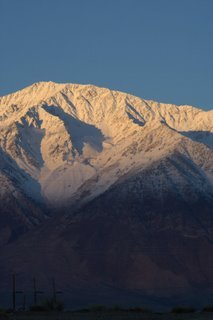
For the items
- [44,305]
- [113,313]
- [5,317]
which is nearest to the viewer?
[5,317]

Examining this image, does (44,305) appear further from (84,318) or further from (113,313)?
(84,318)

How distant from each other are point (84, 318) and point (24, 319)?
17.1 feet

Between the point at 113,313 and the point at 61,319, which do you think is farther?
the point at 113,313

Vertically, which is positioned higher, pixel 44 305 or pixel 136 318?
pixel 44 305

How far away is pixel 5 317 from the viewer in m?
92.0

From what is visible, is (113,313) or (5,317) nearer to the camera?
(5,317)

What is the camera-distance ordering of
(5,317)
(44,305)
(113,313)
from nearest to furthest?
(5,317)
(113,313)
(44,305)

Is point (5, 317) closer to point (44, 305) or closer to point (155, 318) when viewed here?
point (155, 318)

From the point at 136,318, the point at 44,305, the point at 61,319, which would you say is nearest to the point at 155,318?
the point at 136,318

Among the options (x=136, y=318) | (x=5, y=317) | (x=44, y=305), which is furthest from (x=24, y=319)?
(x=44, y=305)

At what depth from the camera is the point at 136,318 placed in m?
93.9

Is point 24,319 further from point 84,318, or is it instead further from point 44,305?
point 44,305

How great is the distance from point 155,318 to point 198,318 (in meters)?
3.55

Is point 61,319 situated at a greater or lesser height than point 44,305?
lesser
